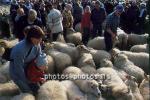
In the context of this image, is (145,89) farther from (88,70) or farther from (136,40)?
(136,40)

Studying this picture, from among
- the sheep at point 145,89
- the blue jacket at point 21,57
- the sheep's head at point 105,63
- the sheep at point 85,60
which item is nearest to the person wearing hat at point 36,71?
the blue jacket at point 21,57

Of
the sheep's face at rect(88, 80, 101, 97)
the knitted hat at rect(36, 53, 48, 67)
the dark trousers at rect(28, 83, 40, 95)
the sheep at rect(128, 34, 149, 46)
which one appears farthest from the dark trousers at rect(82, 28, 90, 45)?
the knitted hat at rect(36, 53, 48, 67)

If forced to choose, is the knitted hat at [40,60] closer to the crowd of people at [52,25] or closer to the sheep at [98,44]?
the crowd of people at [52,25]

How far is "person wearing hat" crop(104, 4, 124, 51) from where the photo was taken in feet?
37.3

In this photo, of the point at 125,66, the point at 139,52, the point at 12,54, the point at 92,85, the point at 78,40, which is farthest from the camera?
the point at 78,40

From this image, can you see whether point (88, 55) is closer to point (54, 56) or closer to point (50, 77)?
point (54, 56)

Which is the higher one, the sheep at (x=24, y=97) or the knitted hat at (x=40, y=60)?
the knitted hat at (x=40, y=60)

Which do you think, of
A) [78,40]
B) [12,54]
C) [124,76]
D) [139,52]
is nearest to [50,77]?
[124,76]

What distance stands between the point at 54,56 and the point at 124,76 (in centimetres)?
229

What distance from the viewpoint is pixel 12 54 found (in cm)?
700

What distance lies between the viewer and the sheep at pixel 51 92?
730 centimetres

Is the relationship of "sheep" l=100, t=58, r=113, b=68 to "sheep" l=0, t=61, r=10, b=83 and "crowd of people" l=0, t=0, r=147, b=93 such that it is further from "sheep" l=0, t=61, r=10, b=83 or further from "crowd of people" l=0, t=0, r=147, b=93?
"sheep" l=0, t=61, r=10, b=83

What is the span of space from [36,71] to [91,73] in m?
2.40

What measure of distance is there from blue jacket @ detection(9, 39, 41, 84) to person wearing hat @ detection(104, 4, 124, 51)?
15.4 ft
